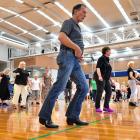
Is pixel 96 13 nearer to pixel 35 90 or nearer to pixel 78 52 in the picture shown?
pixel 35 90

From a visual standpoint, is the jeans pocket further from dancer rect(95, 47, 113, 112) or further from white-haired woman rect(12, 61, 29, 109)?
white-haired woman rect(12, 61, 29, 109)

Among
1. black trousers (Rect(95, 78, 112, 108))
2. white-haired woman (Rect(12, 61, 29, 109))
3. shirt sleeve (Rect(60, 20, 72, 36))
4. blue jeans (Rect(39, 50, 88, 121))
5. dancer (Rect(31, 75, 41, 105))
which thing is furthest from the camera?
dancer (Rect(31, 75, 41, 105))

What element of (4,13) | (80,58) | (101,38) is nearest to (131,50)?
(101,38)

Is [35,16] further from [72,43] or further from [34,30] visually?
[72,43]

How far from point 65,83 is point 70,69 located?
17cm

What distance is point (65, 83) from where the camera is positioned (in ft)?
9.37

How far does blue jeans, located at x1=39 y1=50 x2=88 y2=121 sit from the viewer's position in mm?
2778

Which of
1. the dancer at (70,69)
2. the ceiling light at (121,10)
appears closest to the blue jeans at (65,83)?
the dancer at (70,69)

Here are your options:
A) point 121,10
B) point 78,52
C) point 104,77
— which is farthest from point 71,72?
point 121,10

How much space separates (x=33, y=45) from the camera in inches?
632

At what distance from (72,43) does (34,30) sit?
1114cm

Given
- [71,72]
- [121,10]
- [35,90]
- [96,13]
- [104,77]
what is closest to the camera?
[71,72]

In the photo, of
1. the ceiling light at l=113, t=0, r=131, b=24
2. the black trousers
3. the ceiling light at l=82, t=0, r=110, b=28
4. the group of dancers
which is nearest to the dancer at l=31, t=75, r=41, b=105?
the ceiling light at l=82, t=0, r=110, b=28

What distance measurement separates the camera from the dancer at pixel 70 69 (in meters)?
2.79
